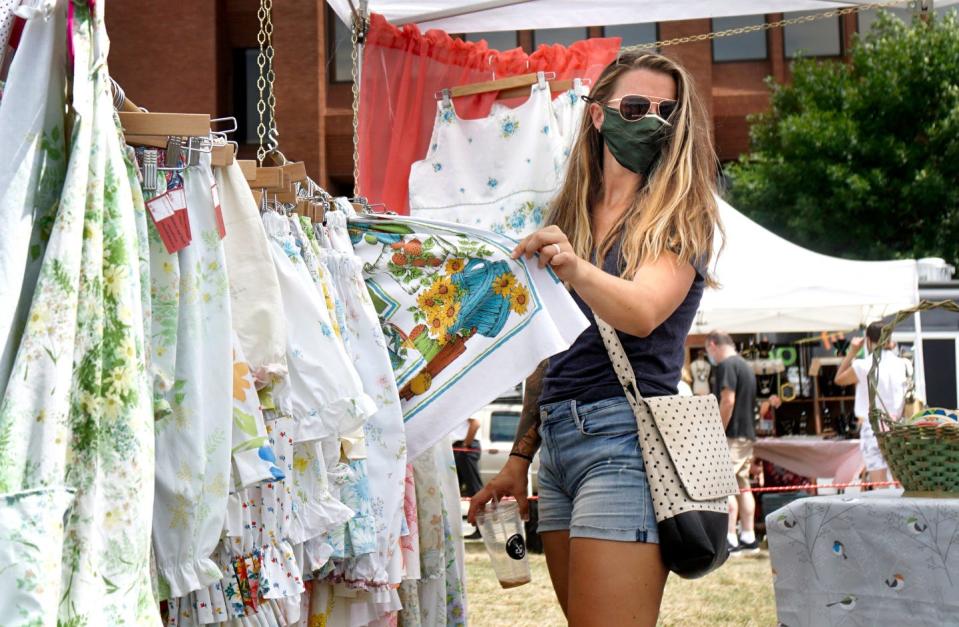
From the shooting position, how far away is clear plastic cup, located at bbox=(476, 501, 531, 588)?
10.3ft

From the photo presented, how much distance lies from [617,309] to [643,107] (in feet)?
2.05

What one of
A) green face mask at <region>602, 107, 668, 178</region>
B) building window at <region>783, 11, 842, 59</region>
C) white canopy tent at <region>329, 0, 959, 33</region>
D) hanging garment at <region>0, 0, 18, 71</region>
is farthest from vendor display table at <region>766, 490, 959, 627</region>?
building window at <region>783, 11, 842, 59</region>

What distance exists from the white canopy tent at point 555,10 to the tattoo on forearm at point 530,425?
104 inches

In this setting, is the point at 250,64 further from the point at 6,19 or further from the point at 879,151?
the point at 6,19

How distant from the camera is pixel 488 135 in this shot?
4754mm

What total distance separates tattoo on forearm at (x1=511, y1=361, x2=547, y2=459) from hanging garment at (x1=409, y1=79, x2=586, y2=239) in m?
1.64

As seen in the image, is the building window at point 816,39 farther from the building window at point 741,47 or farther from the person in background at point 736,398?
the person in background at point 736,398

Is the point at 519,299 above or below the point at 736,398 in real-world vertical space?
above


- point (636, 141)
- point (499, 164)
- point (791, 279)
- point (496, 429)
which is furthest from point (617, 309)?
point (496, 429)

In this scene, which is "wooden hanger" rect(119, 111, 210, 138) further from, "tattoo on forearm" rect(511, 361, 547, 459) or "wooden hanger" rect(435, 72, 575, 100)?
"wooden hanger" rect(435, 72, 575, 100)

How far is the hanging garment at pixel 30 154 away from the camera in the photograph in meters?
1.63

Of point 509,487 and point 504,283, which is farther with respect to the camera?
point 509,487

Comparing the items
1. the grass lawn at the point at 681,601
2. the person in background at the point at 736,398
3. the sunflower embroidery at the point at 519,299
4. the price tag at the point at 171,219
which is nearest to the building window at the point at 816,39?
the person in background at the point at 736,398

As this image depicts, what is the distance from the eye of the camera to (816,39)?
2477cm
